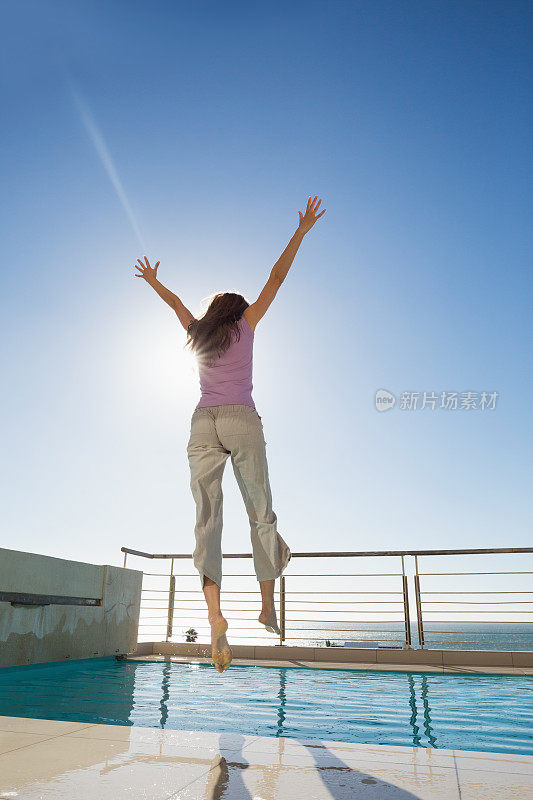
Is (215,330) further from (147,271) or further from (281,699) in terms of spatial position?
(281,699)

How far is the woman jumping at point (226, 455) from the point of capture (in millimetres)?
1985

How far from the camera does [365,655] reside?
170 inches

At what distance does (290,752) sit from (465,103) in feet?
23.5

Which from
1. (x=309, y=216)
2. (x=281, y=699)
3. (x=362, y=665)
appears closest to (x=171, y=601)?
(x=362, y=665)

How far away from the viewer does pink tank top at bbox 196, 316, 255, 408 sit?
2.08m

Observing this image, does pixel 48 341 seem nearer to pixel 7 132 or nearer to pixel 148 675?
pixel 7 132

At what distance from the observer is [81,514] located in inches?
610

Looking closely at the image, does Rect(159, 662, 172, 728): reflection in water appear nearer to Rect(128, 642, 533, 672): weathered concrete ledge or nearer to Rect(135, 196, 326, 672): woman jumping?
Rect(135, 196, 326, 672): woman jumping

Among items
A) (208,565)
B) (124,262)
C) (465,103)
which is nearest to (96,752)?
(208,565)

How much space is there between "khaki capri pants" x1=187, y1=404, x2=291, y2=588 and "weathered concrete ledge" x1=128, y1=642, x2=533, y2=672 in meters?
2.47

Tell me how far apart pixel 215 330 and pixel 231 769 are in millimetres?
1539

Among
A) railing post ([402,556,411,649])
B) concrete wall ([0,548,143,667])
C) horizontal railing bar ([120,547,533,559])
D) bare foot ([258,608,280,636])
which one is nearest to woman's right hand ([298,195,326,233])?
bare foot ([258,608,280,636])

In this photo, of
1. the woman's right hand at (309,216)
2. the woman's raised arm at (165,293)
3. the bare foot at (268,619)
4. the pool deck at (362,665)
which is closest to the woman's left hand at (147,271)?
the woman's raised arm at (165,293)

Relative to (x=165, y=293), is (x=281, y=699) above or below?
below
